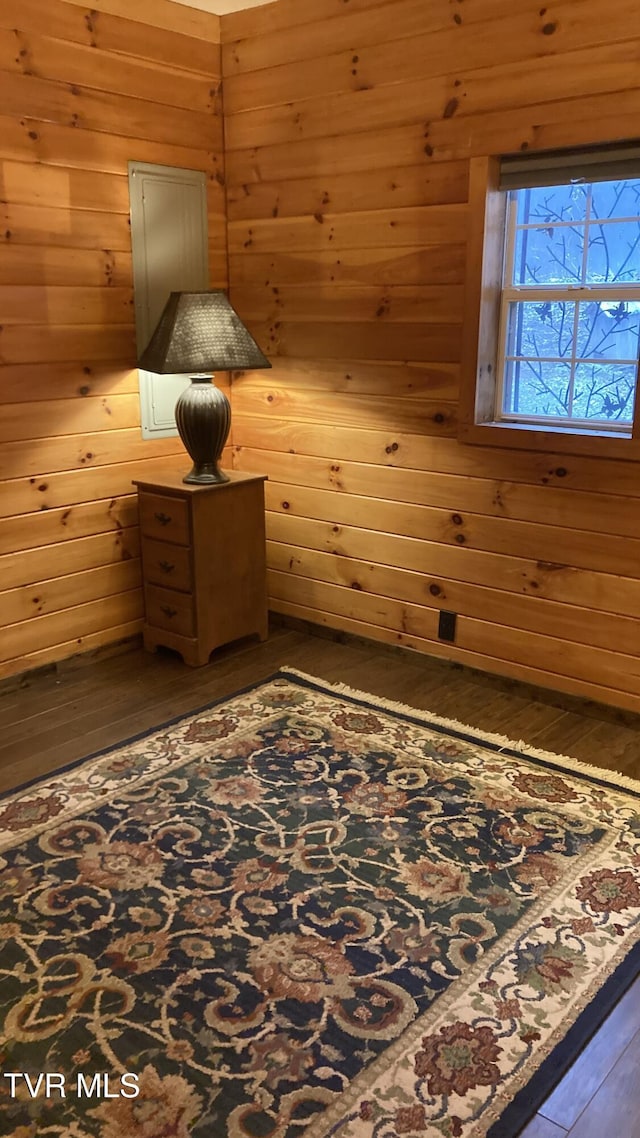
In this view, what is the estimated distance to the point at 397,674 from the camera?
137 inches

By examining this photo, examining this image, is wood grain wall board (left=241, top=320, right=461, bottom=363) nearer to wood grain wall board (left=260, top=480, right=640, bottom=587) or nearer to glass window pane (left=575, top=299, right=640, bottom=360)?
glass window pane (left=575, top=299, right=640, bottom=360)

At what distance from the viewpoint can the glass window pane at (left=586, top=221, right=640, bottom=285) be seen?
2.82 m

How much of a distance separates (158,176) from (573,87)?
1613 millimetres

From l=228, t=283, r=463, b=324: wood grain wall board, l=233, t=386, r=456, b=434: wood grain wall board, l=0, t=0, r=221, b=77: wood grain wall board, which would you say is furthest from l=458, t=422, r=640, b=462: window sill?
l=0, t=0, r=221, b=77: wood grain wall board

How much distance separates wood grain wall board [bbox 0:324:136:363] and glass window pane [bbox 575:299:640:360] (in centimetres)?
171

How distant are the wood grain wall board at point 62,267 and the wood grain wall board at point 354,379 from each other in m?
0.69

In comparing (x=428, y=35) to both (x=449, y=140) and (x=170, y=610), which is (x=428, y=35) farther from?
(x=170, y=610)

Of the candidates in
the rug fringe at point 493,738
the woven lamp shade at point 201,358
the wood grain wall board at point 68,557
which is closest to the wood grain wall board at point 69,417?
the woven lamp shade at point 201,358

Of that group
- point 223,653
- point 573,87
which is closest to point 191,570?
point 223,653

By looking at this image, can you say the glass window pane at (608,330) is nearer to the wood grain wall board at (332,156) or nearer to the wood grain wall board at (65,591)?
the wood grain wall board at (332,156)

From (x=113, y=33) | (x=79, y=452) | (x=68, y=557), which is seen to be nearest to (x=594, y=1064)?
(x=68, y=557)

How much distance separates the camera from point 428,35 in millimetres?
3059

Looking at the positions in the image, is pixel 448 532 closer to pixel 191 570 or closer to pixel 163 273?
pixel 191 570

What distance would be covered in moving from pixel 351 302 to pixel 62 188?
1117 mm
